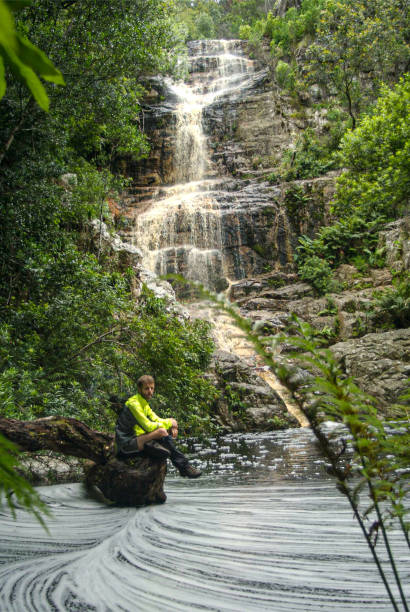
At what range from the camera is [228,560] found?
228 centimetres

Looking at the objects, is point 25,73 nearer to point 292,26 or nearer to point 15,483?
point 15,483

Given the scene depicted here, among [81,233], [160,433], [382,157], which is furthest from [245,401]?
[382,157]

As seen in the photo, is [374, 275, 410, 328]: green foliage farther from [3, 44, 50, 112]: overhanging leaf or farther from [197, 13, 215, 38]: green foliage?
[197, 13, 215, 38]: green foliage

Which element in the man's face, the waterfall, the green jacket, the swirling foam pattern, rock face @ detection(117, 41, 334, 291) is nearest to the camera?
the swirling foam pattern

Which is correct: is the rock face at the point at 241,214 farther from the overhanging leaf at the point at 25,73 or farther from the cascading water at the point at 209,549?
the overhanging leaf at the point at 25,73

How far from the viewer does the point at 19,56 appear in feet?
1.39

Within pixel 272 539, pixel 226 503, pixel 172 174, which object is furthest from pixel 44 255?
pixel 172 174

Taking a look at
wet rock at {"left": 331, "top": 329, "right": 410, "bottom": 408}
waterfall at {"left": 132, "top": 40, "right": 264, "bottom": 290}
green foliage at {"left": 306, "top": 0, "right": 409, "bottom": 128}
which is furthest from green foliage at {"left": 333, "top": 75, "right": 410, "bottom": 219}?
waterfall at {"left": 132, "top": 40, "right": 264, "bottom": 290}

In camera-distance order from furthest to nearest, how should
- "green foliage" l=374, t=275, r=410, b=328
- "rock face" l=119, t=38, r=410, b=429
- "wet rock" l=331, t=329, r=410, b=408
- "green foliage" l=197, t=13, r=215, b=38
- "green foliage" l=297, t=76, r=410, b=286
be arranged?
"green foliage" l=197, t=13, r=215, b=38 < "rock face" l=119, t=38, r=410, b=429 < "green foliage" l=374, t=275, r=410, b=328 < "green foliage" l=297, t=76, r=410, b=286 < "wet rock" l=331, t=329, r=410, b=408

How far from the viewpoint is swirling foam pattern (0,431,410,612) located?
1.80m

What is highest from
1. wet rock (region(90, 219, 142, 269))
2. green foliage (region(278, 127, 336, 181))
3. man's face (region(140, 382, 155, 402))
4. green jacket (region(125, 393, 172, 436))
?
green foliage (region(278, 127, 336, 181))

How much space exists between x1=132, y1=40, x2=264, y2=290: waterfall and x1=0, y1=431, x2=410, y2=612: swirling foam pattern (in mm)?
12317

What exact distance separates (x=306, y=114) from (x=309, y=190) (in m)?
7.49

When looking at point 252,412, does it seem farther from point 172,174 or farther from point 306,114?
point 306,114
